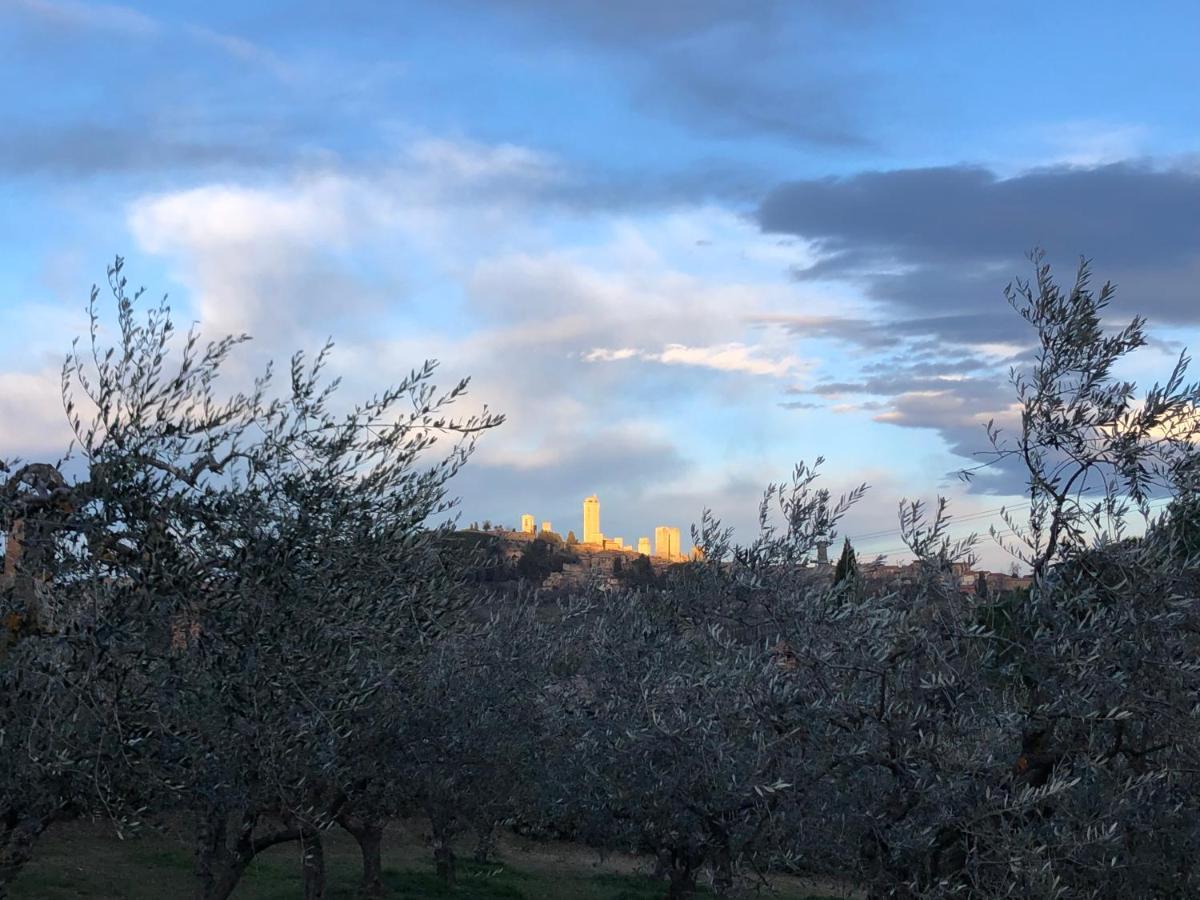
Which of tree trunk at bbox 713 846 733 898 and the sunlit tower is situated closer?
tree trunk at bbox 713 846 733 898

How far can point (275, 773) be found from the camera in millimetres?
11867

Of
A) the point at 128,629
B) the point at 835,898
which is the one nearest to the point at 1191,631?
the point at 128,629

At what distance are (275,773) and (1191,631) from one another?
355 inches

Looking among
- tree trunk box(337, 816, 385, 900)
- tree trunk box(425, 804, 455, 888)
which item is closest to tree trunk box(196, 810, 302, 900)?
tree trunk box(425, 804, 455, 888)

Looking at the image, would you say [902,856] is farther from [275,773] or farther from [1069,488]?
[275,773]

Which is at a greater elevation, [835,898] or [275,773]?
[275,773]

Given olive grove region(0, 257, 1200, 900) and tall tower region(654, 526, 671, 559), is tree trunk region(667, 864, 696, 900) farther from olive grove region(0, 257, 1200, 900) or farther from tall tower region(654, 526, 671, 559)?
tall tower region(654, 526, 671, 559)

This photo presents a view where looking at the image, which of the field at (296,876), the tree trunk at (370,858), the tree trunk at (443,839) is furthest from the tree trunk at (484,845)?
the tree trunk at (370,858)

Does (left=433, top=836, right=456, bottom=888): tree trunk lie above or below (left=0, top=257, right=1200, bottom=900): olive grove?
below

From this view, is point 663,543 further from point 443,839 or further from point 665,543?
point 443,839

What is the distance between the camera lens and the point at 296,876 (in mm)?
31641

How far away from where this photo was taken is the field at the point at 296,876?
27688 mm

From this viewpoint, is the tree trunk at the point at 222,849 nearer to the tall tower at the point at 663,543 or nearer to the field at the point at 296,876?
the field at the point at 296,876

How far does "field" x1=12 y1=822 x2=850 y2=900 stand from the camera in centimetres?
2769
